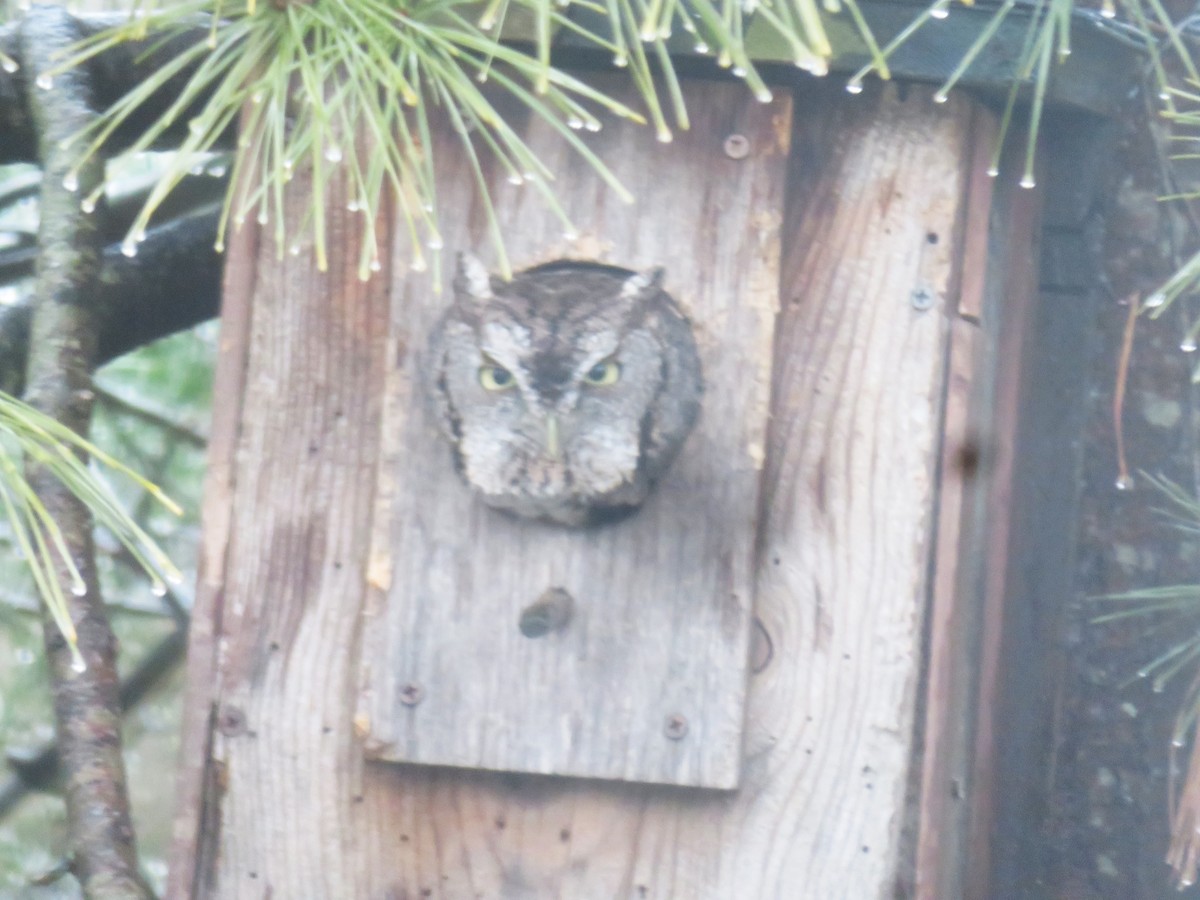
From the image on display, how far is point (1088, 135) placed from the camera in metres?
1.92

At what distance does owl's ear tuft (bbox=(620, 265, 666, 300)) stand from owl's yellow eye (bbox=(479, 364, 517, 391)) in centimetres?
14

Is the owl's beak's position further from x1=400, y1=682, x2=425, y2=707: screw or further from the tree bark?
the tree bark

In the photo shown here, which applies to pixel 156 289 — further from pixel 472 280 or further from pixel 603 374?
pixel 603 374

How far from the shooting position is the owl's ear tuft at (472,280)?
1695mm

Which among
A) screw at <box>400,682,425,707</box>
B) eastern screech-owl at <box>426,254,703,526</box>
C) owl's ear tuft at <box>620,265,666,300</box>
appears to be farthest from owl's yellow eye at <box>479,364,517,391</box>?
screw at <box>400,682,425,707</box>

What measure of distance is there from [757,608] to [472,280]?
17.8 inches

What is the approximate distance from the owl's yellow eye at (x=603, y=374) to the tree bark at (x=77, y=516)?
1.75ft

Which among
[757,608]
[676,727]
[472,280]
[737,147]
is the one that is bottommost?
[676,727]

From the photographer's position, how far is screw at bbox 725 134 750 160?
1.73 m

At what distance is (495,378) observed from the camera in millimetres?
1689

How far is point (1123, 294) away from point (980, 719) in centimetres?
53

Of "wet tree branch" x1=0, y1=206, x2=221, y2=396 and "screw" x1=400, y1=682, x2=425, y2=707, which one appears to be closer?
"screw" x1=400, y1=682, x2=425, y2=707

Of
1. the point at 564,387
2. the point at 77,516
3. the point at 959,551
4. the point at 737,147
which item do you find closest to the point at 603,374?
the point at 564,387

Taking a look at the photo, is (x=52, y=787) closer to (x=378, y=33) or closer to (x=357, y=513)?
(x=357, y=513)
